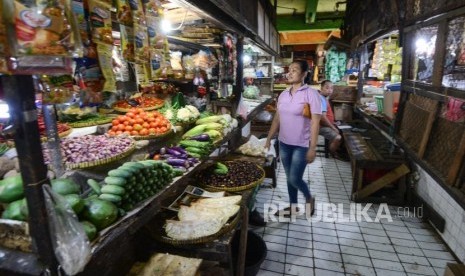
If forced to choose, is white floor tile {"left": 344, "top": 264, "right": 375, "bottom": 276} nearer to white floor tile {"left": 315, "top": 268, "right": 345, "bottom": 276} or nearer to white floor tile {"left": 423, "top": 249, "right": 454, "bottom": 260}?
white floor tile {"left": 315, "top": 268, "right": 345, "bottom": 276}

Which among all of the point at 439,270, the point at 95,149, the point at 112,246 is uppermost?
the point at 95,149

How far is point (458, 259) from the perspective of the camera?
3443 millimetres

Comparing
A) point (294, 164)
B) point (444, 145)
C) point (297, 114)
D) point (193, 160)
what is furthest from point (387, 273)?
point (193, 160)

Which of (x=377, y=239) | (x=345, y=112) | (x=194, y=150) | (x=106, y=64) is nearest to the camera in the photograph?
(x=106, y=64)

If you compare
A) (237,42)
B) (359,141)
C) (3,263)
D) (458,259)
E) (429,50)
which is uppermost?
(237,42)

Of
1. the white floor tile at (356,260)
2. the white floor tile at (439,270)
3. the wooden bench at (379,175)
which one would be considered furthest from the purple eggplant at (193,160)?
the wooden bench at (379,175)

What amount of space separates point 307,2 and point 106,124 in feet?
32.0

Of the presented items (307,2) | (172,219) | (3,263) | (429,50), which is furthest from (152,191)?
(307,2)

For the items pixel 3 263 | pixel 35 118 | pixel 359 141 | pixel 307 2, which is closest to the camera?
pixel 35 118

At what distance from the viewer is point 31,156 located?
112cm

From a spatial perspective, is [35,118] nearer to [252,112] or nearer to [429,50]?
[429,50]

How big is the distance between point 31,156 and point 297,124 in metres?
3.37

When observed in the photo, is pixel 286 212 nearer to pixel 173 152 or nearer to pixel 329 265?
pixel 329 265

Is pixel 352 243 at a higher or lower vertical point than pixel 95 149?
lower
